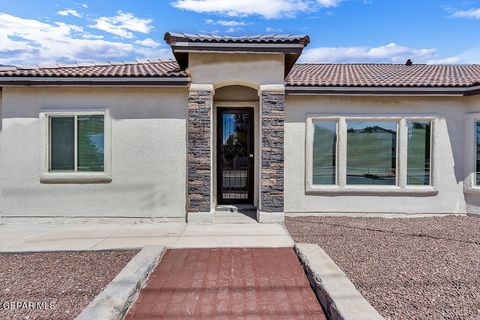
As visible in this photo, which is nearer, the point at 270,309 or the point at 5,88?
the point at 270,309

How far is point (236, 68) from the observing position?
7.75 m

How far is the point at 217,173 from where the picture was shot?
938 centimetres

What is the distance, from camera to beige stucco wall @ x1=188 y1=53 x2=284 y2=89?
303 inches

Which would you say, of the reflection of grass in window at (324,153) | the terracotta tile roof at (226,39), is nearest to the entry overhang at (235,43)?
the terracotta tile roof at (226,39)

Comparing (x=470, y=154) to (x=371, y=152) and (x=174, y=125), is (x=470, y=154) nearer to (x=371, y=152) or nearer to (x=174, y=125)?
(x=371, y=152)

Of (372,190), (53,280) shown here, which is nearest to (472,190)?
(372,190)

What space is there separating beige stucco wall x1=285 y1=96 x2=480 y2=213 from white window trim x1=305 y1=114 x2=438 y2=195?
12 centimetres

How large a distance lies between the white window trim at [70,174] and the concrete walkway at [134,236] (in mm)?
1198

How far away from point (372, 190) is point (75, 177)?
836 cm

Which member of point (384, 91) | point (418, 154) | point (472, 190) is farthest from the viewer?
point (418, 154)

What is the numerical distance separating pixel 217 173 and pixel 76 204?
158 inches

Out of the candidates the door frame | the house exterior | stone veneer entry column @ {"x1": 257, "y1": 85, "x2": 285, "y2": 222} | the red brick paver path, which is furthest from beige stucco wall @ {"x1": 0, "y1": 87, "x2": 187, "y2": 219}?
the red brick paver path

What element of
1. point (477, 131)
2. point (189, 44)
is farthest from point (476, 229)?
point (189, 44)

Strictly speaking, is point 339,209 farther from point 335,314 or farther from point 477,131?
point 335,314
